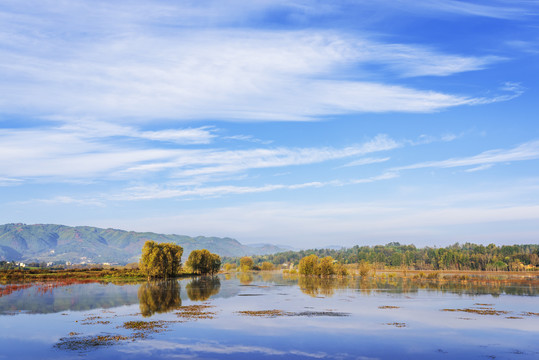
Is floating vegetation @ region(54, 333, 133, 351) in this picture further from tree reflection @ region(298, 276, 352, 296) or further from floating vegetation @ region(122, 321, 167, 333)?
tree reflection @ region(298, 276, 352, 296)

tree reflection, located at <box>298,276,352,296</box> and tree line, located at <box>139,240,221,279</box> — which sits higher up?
tree line, located at <box>139,240,221,279</box>

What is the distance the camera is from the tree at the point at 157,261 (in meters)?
136

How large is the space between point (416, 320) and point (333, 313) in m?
11.1

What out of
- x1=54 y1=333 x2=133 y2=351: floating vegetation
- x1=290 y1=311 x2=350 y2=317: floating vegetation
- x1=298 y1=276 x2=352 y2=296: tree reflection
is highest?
x1=54 y1=333 x2=133 y2=351: floating vegetation

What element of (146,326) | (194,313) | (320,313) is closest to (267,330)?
(146,326)

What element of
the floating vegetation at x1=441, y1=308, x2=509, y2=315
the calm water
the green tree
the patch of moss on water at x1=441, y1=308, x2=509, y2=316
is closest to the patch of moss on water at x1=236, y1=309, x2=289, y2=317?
the calm water

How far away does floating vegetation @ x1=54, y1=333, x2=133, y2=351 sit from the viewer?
35781 millimetres

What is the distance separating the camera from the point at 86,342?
3772cm

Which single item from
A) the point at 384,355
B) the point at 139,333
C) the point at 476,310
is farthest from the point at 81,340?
the point at 476,310

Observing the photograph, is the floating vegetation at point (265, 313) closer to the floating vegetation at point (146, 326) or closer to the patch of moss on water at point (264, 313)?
the patch of moss on water at point (264, 313)

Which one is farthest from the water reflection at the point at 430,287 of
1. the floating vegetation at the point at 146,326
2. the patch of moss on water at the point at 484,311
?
the floating vegetation at the point at 146,326

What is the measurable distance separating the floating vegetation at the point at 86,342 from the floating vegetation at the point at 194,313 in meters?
13.5

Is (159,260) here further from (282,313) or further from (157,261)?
(282,313)

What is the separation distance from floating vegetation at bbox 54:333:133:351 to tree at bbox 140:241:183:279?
9346 centimetres
